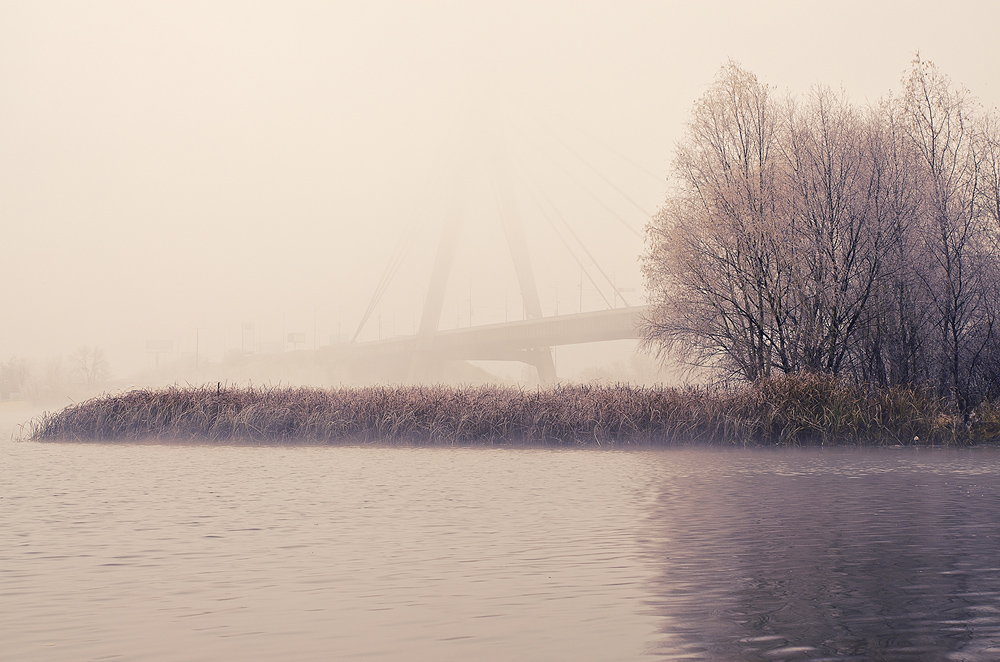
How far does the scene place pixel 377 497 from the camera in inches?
454

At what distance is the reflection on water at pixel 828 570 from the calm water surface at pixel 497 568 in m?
0.03

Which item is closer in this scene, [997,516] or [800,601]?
[800,601]

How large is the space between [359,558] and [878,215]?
24.2 metres

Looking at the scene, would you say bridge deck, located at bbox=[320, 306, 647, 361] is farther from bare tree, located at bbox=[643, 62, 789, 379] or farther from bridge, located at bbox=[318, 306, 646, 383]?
bare tree, located at bbox=[643, 62, 789, 379]

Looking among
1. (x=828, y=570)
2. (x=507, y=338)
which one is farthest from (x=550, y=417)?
(x=507, y=338)

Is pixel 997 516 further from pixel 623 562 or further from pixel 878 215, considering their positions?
pixel 878 215

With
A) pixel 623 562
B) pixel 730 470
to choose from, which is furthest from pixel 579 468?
pixel 623 562

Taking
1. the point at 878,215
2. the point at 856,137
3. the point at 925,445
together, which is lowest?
the point at 925,445

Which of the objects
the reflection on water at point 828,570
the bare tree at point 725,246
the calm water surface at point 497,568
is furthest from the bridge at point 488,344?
the calm water surface at point 497,568

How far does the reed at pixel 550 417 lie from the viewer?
72.6 feet

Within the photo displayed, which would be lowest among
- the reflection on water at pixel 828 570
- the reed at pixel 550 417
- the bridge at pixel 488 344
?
the reflection on water at pixel 828 570

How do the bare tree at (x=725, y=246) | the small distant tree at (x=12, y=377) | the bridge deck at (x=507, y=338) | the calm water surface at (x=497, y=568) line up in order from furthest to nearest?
the small distant tree at (x=12, y=377), the bridge deck at (x=507, y=338), the bare tree at (x=725, y=246), the calm water surface at (x=497, y=568)

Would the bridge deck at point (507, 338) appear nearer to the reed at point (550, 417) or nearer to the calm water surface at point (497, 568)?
the reed at point (550, 417)

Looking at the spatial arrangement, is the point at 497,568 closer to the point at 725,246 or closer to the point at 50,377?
the point at 725,246
